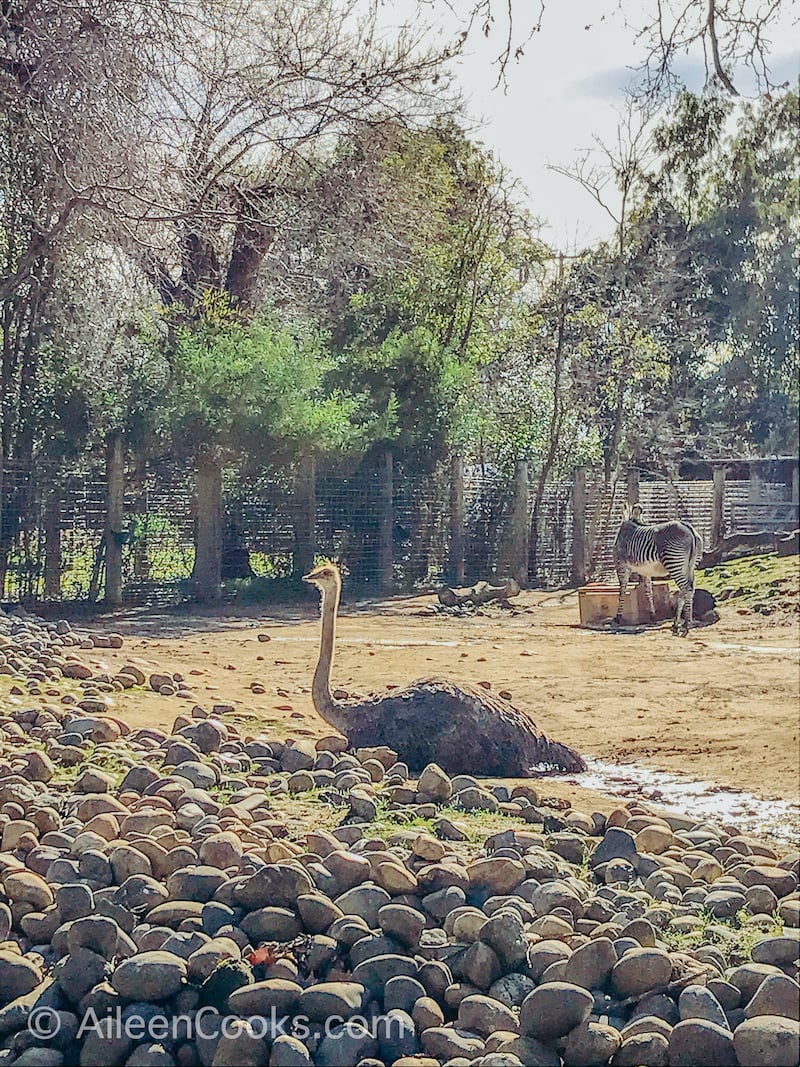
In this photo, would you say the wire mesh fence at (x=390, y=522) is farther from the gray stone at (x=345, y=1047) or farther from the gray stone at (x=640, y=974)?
the gray stone at (x=345, y=1047)

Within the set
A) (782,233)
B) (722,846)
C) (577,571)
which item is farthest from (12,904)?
(782,233)

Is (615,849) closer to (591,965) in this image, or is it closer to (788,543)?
(591,965)

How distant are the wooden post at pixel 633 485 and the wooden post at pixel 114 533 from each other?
1391mm

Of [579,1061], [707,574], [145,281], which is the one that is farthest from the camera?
[145,281]

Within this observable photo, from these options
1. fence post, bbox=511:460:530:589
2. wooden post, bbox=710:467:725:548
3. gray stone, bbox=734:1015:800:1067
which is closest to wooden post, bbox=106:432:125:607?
fence post, bbox=511:460:530:589

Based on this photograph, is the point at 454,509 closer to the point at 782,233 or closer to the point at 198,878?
the point at 782,233

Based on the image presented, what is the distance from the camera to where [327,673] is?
3439 millimetres

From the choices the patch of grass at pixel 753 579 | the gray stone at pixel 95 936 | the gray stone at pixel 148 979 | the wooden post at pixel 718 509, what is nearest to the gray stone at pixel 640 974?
the gray stone at pixel 148 979

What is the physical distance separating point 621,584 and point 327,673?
963 millimetres

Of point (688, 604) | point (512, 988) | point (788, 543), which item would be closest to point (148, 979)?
point (512, 988)

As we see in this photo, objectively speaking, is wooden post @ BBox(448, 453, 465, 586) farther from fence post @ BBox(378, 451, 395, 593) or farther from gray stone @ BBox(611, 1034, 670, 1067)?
gray stone @ BBox(611, 1034, 670, 1067)

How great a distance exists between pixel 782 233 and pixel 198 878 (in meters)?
2.67

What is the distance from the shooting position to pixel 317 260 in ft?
14.0

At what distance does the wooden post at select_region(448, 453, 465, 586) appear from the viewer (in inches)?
145
